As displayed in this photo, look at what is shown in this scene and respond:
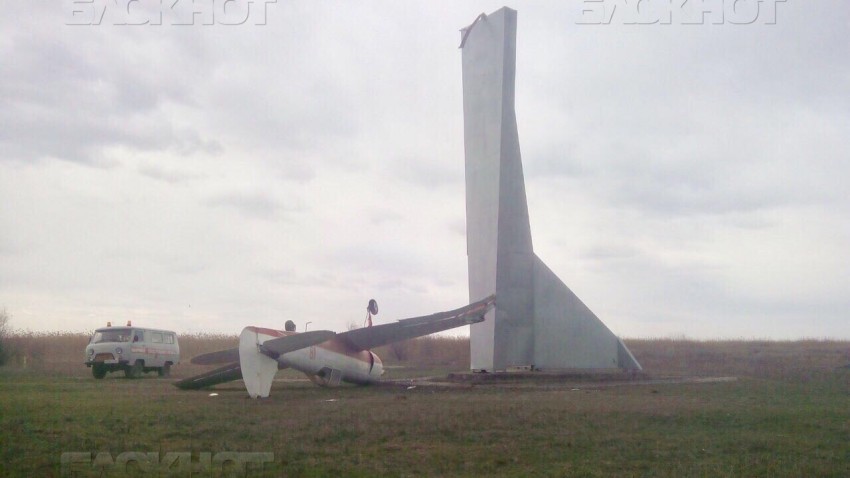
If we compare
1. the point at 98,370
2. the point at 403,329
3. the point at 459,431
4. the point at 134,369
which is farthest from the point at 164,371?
the point at 459,431

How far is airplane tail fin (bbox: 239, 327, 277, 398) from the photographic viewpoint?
15.5m

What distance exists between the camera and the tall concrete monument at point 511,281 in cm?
2309

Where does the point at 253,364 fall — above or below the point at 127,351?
above

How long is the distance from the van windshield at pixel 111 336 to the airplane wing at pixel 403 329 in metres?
9.08

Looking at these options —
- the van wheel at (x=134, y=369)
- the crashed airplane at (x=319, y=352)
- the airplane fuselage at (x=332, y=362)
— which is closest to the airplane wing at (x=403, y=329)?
the crashed airplane at (x=319, y=352)

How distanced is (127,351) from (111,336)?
81cm

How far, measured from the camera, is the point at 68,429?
10062 mm

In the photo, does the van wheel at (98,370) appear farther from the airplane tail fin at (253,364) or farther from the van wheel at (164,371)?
the airplane tail fin at (253,364)

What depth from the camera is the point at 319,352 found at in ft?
59.6

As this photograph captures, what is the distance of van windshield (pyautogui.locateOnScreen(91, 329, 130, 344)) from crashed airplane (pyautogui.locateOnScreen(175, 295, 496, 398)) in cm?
577

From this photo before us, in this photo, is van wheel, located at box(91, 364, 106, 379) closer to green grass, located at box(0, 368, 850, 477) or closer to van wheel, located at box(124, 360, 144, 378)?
van wheel, located at box(124, 360, 144, 378)

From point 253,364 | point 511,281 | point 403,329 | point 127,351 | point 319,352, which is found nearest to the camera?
point 253,364

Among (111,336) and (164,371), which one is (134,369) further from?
(164,371)

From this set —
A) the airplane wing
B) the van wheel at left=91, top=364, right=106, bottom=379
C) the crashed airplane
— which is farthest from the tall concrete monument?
the van wheel at left=91, top=364, right=106, bottom=379
